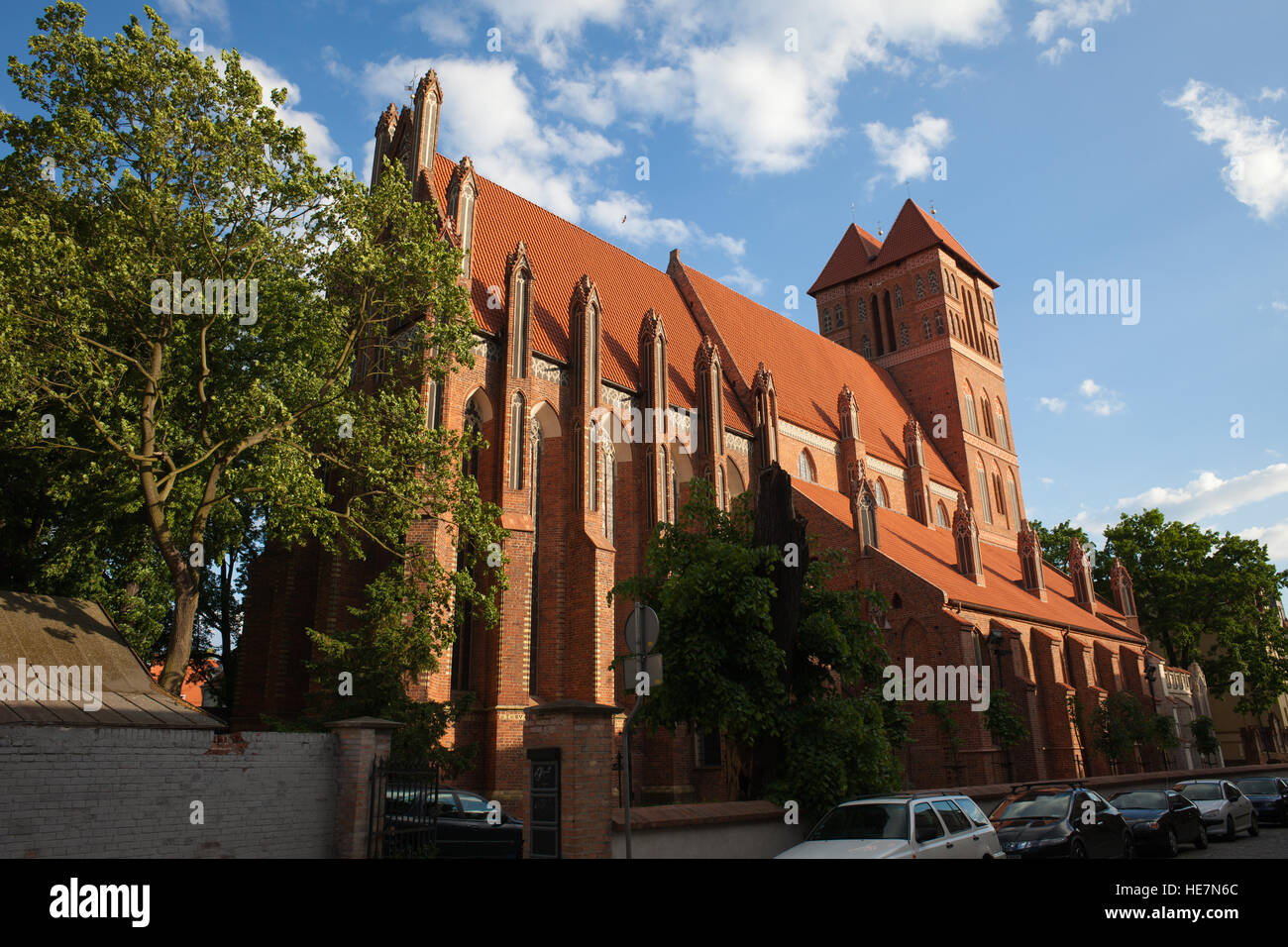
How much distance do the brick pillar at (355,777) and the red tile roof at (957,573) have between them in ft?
61.0

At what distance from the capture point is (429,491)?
15344 millimetres

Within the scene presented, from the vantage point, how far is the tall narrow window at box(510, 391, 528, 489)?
1909 centimetres

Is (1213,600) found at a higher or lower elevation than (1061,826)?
higher

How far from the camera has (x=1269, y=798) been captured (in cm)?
1948

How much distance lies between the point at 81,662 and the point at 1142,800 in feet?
53.4

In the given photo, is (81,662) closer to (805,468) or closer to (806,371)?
(805,468)

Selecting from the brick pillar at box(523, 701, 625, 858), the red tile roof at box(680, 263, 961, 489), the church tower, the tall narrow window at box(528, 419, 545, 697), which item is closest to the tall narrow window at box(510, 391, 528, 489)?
the tall narrow window at box(528, 419, 545, 697)

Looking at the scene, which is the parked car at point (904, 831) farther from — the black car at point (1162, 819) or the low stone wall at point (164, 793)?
the low stone wall at point (164, 793)

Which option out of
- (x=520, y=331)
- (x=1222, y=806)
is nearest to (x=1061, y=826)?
(x=1222, y=806)

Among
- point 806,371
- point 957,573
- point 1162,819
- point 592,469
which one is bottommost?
point 1162,819

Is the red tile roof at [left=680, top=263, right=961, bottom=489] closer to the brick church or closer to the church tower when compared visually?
the brick church

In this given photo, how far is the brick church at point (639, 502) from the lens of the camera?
18984mm

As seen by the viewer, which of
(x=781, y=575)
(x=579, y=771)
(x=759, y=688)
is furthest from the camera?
(x=781, y=575)
